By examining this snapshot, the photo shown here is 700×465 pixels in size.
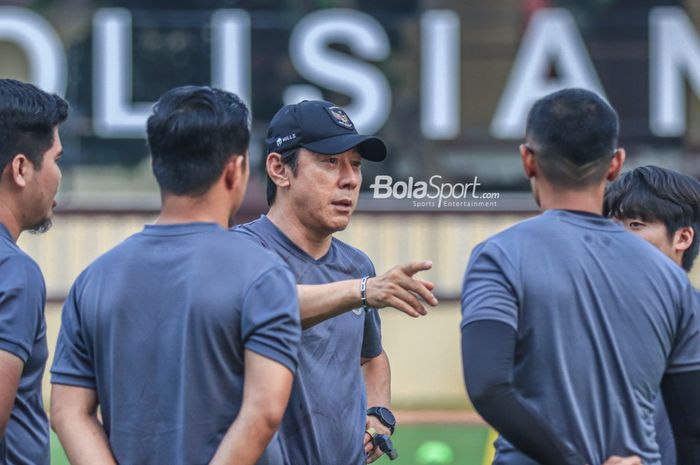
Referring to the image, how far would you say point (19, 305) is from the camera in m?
3.72

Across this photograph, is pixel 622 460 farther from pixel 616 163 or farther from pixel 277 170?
pixel 277 170

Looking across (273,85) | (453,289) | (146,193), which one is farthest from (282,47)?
(453,289)

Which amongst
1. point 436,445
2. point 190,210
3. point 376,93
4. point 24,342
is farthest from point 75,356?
point 376,93

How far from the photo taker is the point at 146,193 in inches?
533

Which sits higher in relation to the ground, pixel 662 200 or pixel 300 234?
pixel 662 200

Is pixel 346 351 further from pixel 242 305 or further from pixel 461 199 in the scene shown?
pixel 461 199

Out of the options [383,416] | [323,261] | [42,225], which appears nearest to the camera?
[42,225]

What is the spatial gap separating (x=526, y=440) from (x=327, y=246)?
144 centimetres

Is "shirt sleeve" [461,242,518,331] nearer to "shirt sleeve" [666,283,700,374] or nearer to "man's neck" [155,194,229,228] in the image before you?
"shirt sleeve" [666,283,700,374]

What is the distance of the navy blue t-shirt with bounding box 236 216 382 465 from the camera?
423cm

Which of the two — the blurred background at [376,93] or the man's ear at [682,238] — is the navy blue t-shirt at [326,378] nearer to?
the man's ear at [682,238]

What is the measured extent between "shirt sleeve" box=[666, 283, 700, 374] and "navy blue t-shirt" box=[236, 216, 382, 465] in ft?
3.87

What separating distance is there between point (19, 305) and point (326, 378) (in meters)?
1.06

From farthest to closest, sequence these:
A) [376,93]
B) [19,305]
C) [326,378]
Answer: [376,93] < [326,378] < [19,305]
